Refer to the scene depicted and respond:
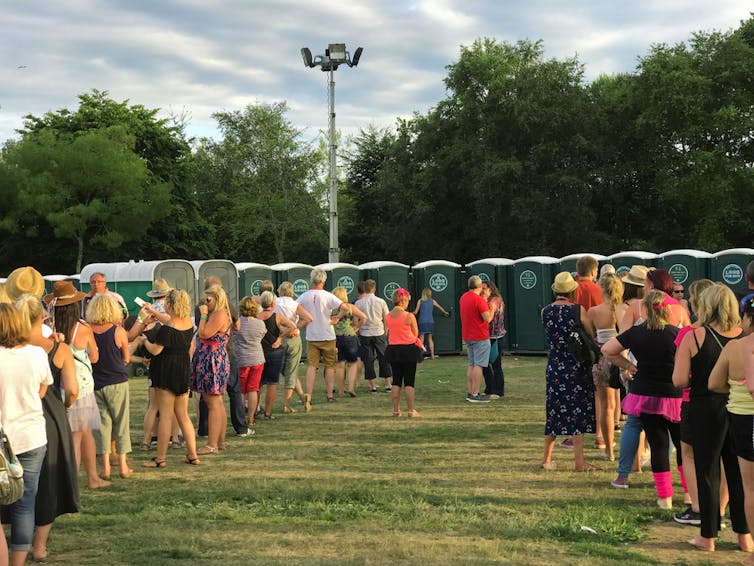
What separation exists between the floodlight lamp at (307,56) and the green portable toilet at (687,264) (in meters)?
12.8

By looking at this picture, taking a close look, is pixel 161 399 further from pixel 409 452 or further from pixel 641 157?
pixel 641 157

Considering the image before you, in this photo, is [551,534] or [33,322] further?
[551,534]

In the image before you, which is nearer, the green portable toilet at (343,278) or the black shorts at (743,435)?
the black shorts at (743,435)

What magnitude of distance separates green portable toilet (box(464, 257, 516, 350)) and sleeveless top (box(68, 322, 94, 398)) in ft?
51.4

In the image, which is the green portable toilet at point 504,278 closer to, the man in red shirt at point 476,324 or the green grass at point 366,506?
the man in red shirt at point 476,324

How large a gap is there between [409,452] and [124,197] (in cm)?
3811

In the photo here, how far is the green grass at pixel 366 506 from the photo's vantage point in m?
5.55

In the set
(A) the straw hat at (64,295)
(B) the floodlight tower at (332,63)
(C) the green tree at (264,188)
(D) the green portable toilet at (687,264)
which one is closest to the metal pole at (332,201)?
(B) the floodlight tower at (332,63)

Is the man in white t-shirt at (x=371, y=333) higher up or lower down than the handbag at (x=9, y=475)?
higher up

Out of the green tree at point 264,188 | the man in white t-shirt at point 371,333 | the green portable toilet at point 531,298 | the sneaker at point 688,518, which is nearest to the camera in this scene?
the sneaker at point 688,518

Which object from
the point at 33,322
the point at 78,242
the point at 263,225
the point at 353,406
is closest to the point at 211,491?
the point at 33,322

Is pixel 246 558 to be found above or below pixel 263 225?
below

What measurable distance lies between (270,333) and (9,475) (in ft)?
22.2

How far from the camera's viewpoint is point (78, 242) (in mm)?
46375
